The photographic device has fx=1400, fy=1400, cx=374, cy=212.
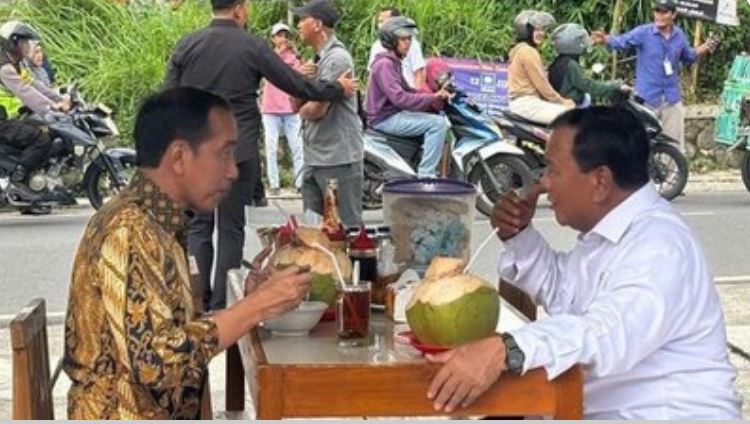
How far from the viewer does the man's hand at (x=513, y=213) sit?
3.65m

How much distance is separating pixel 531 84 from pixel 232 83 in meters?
5.26

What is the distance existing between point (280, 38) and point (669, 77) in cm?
357

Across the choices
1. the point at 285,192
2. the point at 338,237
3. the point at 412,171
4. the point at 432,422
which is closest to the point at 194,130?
the point at 338,237

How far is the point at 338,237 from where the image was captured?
147 inches

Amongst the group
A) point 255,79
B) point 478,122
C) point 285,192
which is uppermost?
point 255,79

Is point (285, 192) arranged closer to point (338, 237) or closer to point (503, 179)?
point (503, 179)

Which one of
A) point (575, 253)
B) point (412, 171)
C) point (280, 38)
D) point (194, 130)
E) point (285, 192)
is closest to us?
point (194, 130)

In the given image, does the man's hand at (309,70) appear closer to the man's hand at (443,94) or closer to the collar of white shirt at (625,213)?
the man's hand at (443,94)

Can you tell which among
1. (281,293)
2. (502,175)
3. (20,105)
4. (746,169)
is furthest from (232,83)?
(746,169)

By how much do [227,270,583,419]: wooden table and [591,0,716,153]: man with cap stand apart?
32.9 feet

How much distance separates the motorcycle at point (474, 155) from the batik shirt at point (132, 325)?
303 inches

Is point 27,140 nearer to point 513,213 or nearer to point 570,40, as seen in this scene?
point 570,40

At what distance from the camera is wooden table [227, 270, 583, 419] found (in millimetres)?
2742

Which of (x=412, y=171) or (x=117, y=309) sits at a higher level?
(x=117, y=309)
